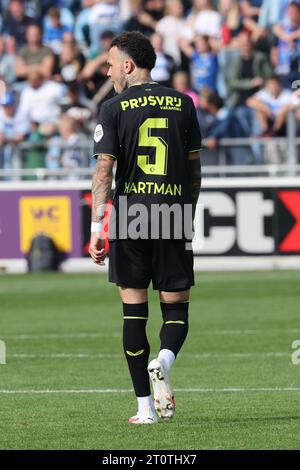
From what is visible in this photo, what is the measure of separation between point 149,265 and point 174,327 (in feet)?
1.35

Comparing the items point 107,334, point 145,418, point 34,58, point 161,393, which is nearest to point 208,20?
point 34,58

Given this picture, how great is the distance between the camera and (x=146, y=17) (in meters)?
23.6


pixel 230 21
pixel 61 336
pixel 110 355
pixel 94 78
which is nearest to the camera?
pixel 110 355

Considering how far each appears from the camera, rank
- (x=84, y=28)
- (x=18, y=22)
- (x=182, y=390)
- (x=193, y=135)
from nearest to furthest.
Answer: (x=193, y=135) < (x=182, y=390) < (x=84, y=28) < (x=18, y=22)

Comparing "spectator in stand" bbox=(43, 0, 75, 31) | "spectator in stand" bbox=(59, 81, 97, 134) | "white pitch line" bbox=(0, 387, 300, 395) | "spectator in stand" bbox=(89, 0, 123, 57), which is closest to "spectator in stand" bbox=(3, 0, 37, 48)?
"spectator in stand" bbox=(43, 0, 75, 31)

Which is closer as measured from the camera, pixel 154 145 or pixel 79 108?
pixel 154 145

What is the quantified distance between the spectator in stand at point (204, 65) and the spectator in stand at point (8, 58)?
3780mm

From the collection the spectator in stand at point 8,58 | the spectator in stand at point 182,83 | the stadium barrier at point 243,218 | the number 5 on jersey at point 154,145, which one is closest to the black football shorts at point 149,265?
the number 5 on jersey at point 154,145

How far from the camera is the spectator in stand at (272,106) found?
21109mm

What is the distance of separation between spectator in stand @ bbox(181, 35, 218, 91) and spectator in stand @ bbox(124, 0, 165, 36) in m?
1.38

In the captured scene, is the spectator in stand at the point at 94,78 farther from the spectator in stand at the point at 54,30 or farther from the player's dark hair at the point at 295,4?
the player's dark hair at the point at 295,4

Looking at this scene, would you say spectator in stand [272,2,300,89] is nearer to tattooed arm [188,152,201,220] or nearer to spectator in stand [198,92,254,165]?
spectator in stand [198,92,254,165]

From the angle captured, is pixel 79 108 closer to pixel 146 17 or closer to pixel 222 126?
pixel 146 17

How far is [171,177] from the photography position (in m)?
7.74
